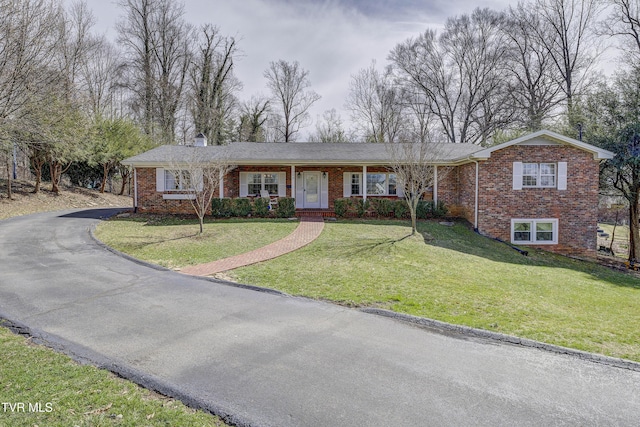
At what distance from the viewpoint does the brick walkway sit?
27.5 ft

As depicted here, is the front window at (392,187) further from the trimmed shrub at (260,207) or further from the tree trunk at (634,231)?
the tree trunk at (634,231)

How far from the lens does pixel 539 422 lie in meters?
3.02

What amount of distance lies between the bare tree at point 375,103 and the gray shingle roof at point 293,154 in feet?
48.6

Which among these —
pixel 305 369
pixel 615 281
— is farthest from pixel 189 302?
pixel 615 281

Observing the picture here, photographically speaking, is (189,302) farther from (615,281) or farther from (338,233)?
(615,281)

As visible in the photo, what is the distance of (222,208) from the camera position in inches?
648

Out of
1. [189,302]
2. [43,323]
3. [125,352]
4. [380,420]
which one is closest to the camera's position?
[380,420]

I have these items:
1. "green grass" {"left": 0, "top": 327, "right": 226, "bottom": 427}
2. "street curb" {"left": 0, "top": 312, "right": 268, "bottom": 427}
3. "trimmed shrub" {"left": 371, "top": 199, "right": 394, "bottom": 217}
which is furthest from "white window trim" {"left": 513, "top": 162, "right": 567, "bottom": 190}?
"green grass" {"left": 0, "top": 327, "right": 226, "bottom": 427}

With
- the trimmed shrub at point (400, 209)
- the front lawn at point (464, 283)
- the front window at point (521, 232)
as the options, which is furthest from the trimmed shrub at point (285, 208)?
the front window at point (521, 232)

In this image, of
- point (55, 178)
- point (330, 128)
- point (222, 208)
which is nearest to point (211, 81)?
point (330, 128)

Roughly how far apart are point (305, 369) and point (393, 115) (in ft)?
109

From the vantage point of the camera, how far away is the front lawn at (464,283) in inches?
215

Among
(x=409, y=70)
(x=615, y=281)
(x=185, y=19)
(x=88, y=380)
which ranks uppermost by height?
(x=185, y=19)

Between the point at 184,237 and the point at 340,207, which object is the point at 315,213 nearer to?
the point at 340,207
